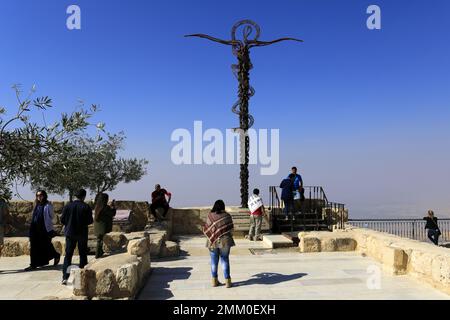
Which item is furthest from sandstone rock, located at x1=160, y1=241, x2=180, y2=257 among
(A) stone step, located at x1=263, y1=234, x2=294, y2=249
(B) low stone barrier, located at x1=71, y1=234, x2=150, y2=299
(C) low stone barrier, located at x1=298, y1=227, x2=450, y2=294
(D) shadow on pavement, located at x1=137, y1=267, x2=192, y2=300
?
(B) low stone barrier, located at x1=71, y1=234, x2=150, y2=299

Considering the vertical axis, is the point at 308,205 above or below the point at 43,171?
below

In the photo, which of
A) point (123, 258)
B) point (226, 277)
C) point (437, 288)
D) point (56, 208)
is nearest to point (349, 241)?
point (437, 288)

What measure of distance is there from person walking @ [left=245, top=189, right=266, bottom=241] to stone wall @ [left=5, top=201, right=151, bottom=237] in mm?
3979

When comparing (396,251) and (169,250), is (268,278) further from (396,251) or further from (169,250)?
(169,250)

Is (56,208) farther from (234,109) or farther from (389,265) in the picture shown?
(389,265)

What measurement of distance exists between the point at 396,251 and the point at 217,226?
135 inches

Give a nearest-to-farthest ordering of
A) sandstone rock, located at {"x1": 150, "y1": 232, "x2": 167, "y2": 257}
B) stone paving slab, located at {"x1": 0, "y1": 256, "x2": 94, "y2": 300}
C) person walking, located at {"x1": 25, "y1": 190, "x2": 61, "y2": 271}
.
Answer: stone paving slab, located at {"x1": 0, "y1": 256, "x2": 94, "y2": 300} → person walking, located at {"x1": 25, "y1": 190, "x2": 61, "y2": 271} → sandstone rock, located at {"x1": 150, "y1": 232, "x2": 167, "y2": 257}

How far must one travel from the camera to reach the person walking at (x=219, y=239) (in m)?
6.21

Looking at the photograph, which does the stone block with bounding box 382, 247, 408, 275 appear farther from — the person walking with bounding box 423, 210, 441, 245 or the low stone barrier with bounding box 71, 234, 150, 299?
the person walking with bounding box 423, 210, 441, 245

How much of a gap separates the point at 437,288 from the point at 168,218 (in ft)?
31.3

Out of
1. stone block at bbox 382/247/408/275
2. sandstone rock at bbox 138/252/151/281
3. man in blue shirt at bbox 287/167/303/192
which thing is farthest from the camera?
man in blue shirt at bbox 287/167/303/192

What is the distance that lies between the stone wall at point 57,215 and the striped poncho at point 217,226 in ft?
21.9

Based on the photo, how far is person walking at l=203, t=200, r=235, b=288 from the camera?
621 cm
